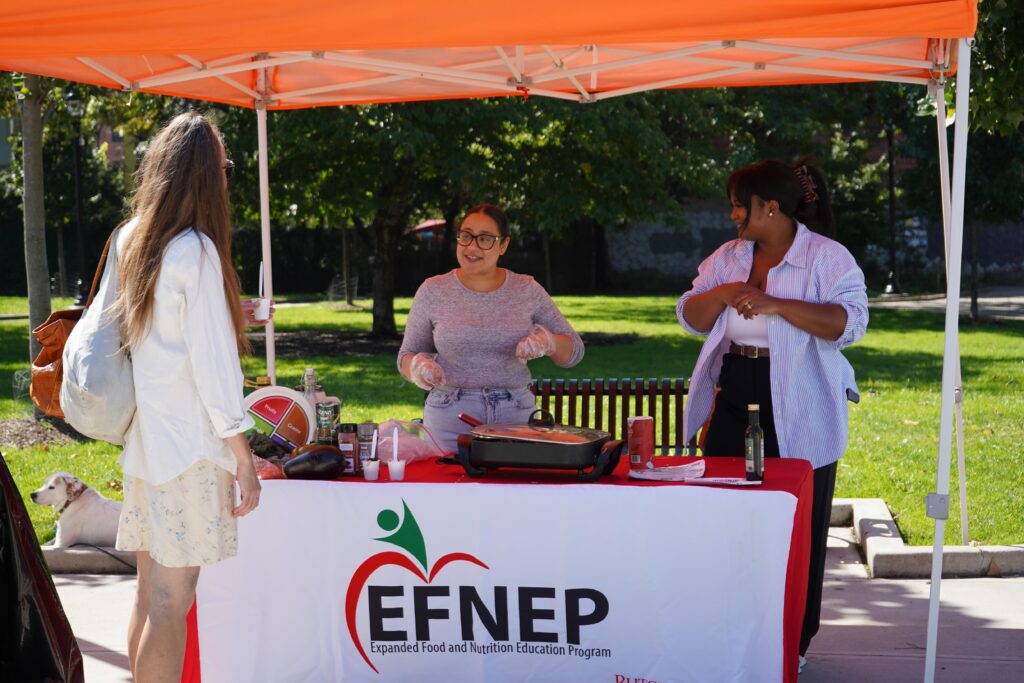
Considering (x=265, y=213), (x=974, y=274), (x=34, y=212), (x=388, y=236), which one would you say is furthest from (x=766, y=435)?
(x=974, y=274)

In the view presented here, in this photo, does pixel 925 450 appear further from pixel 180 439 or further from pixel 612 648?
pixel 180 439

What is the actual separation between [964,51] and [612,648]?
219 cm

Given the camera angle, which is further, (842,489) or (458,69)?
(842,489)

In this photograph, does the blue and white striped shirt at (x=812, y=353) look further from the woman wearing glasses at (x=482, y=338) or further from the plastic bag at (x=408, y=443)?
the plastic bag at (x=408, y=443)

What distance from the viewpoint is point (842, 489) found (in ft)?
24.8

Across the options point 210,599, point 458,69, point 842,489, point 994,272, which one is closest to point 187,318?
point 210,599

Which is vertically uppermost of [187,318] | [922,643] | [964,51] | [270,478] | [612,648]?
[964,51]

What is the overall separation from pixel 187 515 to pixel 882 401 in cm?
936

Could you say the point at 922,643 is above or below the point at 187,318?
below

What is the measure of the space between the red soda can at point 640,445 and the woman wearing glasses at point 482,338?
2.96 feet

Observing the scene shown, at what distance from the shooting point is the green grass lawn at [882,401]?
7.19 metres

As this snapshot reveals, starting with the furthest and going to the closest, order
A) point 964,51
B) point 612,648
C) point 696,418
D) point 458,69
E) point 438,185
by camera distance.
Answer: point 438,185
point 458,69
point 696,418
point 612,648
point 964,51

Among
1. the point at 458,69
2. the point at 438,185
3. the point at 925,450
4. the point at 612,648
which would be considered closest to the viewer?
the point at 612,648

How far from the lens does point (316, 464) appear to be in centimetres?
402
